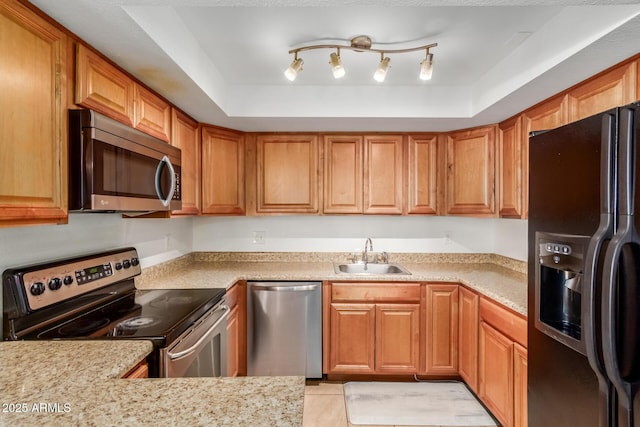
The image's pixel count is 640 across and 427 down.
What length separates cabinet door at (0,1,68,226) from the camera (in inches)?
40.4

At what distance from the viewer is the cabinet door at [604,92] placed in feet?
4.87

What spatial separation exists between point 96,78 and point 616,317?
7.11ft

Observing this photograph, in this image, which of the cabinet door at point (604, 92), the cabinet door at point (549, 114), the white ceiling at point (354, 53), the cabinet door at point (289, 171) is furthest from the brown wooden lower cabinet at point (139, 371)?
the cabinet door at point (549, 114)

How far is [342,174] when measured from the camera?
9.69 ft

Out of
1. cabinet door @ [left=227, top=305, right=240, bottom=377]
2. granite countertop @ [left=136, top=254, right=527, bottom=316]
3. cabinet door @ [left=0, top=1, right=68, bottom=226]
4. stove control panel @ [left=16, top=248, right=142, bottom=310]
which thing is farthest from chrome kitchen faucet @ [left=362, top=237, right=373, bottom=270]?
cabinet door @ [left=0, top=1, right=68, bottom=226]

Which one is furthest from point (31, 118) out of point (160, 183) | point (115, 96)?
point (160, 183)

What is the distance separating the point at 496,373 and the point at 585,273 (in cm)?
131

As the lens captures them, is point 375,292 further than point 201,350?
Yes

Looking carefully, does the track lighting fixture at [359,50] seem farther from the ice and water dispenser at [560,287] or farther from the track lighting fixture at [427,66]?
the ice and water dispenser at [560,287]

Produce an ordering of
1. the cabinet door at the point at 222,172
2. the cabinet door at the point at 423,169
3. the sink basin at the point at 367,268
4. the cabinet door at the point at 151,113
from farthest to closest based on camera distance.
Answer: the sink basin at the point at 367,268, the cabinet door at the point at 423,169, the cabinet door at the point at 222,172, the cabinet door at the point at 151,113

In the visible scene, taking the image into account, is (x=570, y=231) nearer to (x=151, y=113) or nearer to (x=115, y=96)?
(x=115, y=96)

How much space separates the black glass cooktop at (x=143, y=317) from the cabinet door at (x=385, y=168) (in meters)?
1.61

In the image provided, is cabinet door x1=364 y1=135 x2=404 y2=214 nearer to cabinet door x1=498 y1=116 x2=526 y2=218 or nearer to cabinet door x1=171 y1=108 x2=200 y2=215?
cabinet door x1=498 y1=116 x2=526 y2=218

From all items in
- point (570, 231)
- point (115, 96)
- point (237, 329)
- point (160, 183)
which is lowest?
point (237, 329)
